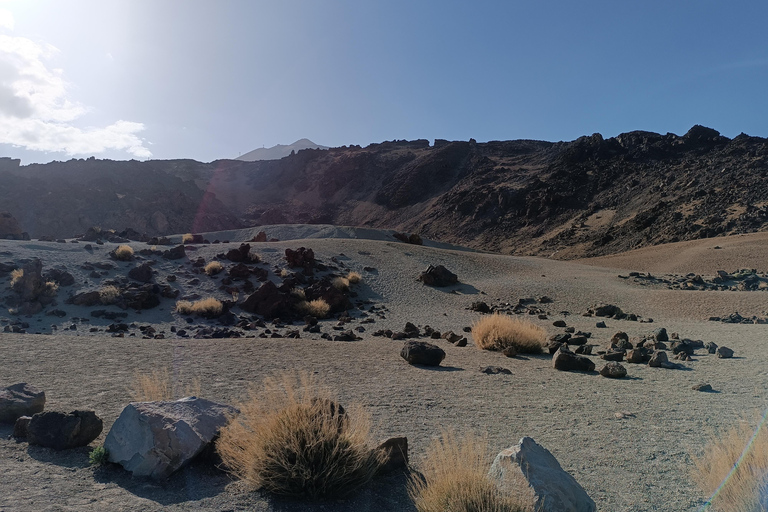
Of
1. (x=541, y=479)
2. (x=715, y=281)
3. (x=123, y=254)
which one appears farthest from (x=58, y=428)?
(x=715, y=281)

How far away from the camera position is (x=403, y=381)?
25.9 feet

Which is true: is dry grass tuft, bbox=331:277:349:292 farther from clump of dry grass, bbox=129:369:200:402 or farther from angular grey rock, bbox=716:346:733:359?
angular grey rock, bbox=716:346:733:359

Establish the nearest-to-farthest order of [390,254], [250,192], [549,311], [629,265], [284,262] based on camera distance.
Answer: [549,311]
[284,262]
[390,254]
[629,265]
[250,192]

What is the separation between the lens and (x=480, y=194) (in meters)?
61.1

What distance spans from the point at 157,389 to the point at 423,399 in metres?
3.40

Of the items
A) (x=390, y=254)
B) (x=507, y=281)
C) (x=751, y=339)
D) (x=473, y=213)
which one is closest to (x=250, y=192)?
(x=473, y=213)

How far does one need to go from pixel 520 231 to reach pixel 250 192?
53636 mm

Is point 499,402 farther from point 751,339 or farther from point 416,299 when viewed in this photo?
point 416,299

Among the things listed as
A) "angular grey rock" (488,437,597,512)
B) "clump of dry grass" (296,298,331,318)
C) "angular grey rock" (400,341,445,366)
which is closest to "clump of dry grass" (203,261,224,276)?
"clump of dry grass" (296,298,331,318)

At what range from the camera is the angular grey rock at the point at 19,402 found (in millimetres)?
5500

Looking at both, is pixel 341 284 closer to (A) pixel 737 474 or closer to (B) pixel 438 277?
(B) pixel 438 277

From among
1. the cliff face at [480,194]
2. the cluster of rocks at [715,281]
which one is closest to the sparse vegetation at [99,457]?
the cluster of rocks at [715,281]

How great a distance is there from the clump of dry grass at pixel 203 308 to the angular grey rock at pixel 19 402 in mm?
11549

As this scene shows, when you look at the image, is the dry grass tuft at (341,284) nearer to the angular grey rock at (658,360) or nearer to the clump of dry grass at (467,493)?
the angular grey rock at (658,360)
